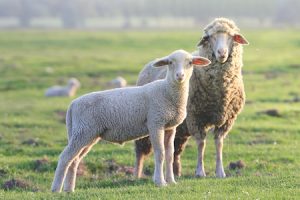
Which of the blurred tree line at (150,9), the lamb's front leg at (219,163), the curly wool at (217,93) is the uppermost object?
the curly wool at (217,93)

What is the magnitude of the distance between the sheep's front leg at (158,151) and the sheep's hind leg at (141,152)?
266cm

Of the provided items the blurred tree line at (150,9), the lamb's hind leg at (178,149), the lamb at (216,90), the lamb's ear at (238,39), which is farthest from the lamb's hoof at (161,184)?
the blurred tree line at (150,9)

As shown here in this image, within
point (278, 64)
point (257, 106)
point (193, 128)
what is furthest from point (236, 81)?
point (278, 64)

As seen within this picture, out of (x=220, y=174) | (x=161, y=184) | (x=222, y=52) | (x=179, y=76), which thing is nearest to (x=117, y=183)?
(x=161, y=184)

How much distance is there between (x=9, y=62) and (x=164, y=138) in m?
31.9

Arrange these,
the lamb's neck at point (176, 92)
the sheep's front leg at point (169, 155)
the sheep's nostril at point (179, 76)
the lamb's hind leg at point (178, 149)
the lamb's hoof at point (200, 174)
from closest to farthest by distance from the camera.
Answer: the sheep's nostril at point (179, 76) < the lamb's neck at point (176, 92) < the sheep's front leg at point (169, 155) < the lamb's hoof at point (200, 174) < the lamb's hind leg at point (178, 149)

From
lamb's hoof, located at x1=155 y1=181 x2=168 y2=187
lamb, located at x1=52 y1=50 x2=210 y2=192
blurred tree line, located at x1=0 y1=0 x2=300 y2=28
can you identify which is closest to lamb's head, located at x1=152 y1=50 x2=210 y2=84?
lamb, located at x1=52 y1=50 x2=210 y2=192

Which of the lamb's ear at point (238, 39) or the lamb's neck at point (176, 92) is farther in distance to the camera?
the lamb's ear at point (238, 39)

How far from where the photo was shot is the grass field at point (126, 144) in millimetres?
10703

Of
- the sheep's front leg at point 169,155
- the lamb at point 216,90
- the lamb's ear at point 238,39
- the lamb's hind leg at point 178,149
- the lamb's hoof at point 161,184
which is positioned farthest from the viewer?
the lamb's hind leg at point 178,149

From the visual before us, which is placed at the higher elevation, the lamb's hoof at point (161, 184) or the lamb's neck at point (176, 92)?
the lamb's neck at point (176, 92)

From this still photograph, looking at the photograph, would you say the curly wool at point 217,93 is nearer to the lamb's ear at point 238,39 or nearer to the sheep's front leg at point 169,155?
the lamb's ear at point 238,39

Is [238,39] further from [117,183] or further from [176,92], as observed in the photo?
[117,183]

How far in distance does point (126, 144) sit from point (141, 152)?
3.74m
